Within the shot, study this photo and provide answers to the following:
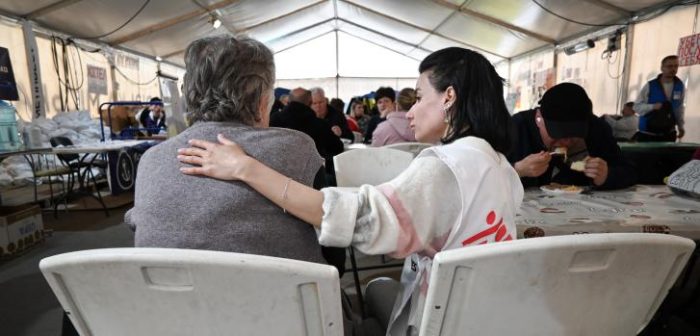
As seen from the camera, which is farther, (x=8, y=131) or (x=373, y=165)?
(x=8, y=131)

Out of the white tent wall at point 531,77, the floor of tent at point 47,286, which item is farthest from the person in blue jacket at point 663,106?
the white tent wall at point 531,77

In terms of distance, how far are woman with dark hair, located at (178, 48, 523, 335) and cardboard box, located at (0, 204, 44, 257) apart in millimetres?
3012

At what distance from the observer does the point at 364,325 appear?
1.13 metres

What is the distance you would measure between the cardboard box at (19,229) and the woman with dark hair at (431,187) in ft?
9.88

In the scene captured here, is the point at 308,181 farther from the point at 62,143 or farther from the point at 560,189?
the point at 62,143

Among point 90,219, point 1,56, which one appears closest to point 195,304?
point 90,219

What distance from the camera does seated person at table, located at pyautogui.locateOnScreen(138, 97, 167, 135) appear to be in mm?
5863

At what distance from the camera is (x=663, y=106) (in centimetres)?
462

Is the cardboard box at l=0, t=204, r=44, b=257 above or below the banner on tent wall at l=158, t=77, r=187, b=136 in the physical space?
below

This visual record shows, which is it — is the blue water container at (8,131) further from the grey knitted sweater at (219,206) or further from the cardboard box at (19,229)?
the grey knitted sweater at (219,206)

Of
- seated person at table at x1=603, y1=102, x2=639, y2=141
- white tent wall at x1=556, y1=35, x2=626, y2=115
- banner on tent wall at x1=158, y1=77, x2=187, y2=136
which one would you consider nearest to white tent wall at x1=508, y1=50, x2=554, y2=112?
white tent wall at x1=556, y1=35, x2=626, y2=115

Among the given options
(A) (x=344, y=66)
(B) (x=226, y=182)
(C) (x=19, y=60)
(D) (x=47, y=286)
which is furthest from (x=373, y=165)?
(A) (x=344, y=66)

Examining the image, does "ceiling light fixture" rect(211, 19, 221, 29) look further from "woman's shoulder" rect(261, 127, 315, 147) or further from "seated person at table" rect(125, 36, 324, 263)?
"woman's shoulder" rect(261, 127, 315, 147)

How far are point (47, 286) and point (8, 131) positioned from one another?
1345mm
